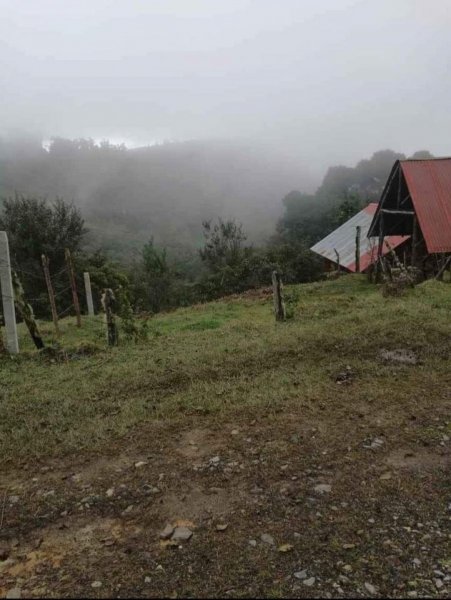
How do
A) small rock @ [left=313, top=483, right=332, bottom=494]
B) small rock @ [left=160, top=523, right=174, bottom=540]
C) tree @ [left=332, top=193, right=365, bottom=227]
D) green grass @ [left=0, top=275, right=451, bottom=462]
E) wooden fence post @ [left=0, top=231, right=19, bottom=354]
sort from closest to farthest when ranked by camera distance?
small rock @ [left=160, top=523, right=174, bottom=540] < small rock @ [left=313, top=483, right=332, bottom=494] < green grass @ [left=0, top=275, right=451, bottom=462] < wooden fence post @ [left=0, top=231, right=19, bottom=354] < tree @ [left=332, top=193, right=365, bottom=227]

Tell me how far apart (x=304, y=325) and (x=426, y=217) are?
7679 millimetres

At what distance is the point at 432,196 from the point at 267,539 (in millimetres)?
14437

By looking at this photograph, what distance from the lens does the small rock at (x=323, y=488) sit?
3393mm

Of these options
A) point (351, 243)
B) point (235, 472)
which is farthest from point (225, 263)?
point (235, 472)

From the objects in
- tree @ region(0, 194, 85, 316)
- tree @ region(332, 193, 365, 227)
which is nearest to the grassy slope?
tree @ region(0, 194, 85, 316)

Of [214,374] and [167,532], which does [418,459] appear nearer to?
[167,532]

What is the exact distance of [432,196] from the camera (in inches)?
579

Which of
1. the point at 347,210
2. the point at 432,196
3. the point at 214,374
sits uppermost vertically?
the point at 347,210

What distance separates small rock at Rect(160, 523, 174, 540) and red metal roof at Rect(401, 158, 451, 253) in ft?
41.7

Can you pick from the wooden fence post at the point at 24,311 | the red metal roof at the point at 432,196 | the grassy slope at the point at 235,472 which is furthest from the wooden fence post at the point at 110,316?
the red metal roof at the point at 432,196

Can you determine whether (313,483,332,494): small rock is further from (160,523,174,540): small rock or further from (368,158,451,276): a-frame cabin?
(368,158,451,276): a-frame cabin

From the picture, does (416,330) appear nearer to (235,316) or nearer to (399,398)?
(399,398)

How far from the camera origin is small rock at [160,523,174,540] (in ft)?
9.85

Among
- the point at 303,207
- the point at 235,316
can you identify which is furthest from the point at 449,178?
the point at 303,207
